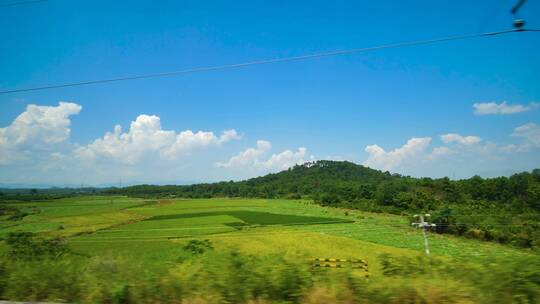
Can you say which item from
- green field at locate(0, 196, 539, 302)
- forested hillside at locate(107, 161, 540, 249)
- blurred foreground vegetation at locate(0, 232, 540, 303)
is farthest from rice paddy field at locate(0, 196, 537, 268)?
blurred foreground vegetation at locate(0, 232, 540, 303)

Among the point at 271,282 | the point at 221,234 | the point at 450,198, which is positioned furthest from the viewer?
the point at 450,198

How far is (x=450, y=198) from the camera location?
63.6 m

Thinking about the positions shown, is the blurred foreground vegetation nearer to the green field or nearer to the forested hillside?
the forested hillside

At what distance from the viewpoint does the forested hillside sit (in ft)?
126

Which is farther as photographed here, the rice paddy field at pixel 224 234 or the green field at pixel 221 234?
the rice paddy field at pixel 224 234

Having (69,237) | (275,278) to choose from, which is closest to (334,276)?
(275,278)

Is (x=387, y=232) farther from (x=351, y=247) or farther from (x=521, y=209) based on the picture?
(x=521, y=209)

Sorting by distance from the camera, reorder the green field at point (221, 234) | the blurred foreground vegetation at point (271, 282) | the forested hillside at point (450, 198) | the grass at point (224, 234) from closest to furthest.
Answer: the blurred foreground vegetation at point (271, 282)
the green field at point (221, 234)
the grass at point (224, 234)
the forested hillside at point (450, 198)

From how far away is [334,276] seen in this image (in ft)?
16.3

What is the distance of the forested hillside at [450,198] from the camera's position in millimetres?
38438

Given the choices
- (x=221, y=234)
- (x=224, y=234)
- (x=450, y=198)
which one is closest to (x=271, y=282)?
(x=221, y=234)

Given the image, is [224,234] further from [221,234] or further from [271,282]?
[271,282]

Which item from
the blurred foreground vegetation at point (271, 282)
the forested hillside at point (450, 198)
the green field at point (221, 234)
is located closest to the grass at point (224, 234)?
the green field at point (221, 234)

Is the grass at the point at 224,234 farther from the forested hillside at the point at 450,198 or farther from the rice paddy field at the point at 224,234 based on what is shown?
the forested hillside at the point at 450,198
